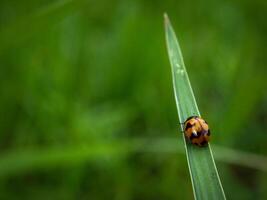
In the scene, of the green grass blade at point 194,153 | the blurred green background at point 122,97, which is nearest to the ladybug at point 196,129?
the green grass blade at point 194,153

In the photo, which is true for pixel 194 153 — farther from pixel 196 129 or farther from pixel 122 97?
pixel 122 97

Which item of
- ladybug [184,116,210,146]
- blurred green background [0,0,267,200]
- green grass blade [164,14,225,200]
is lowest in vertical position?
green grass blade [164,14,225,200]

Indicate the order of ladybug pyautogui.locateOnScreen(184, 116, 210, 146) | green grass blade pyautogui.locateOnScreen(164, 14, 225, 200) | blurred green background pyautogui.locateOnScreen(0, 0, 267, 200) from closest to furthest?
green grass blade pyautogui.locateOnScreen(164, 14, 225, 200) < ladybug pyautogui.locateOnScreen(184, 116, 210, 146) < blurred green background pyautogui.locateOnScreen(0, 0, 267, 200)

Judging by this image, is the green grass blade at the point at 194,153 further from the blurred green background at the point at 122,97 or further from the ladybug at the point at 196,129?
the blurred green background at the point at 122,97

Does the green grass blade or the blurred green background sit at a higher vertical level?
the blurred green background

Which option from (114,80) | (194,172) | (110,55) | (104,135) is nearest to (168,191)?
(104,135)

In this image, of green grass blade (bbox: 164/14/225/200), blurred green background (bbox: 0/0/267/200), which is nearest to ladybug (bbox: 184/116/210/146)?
green grass blade (bbox: 164/14/225/200)

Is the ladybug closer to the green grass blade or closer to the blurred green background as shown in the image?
the green grass blade
